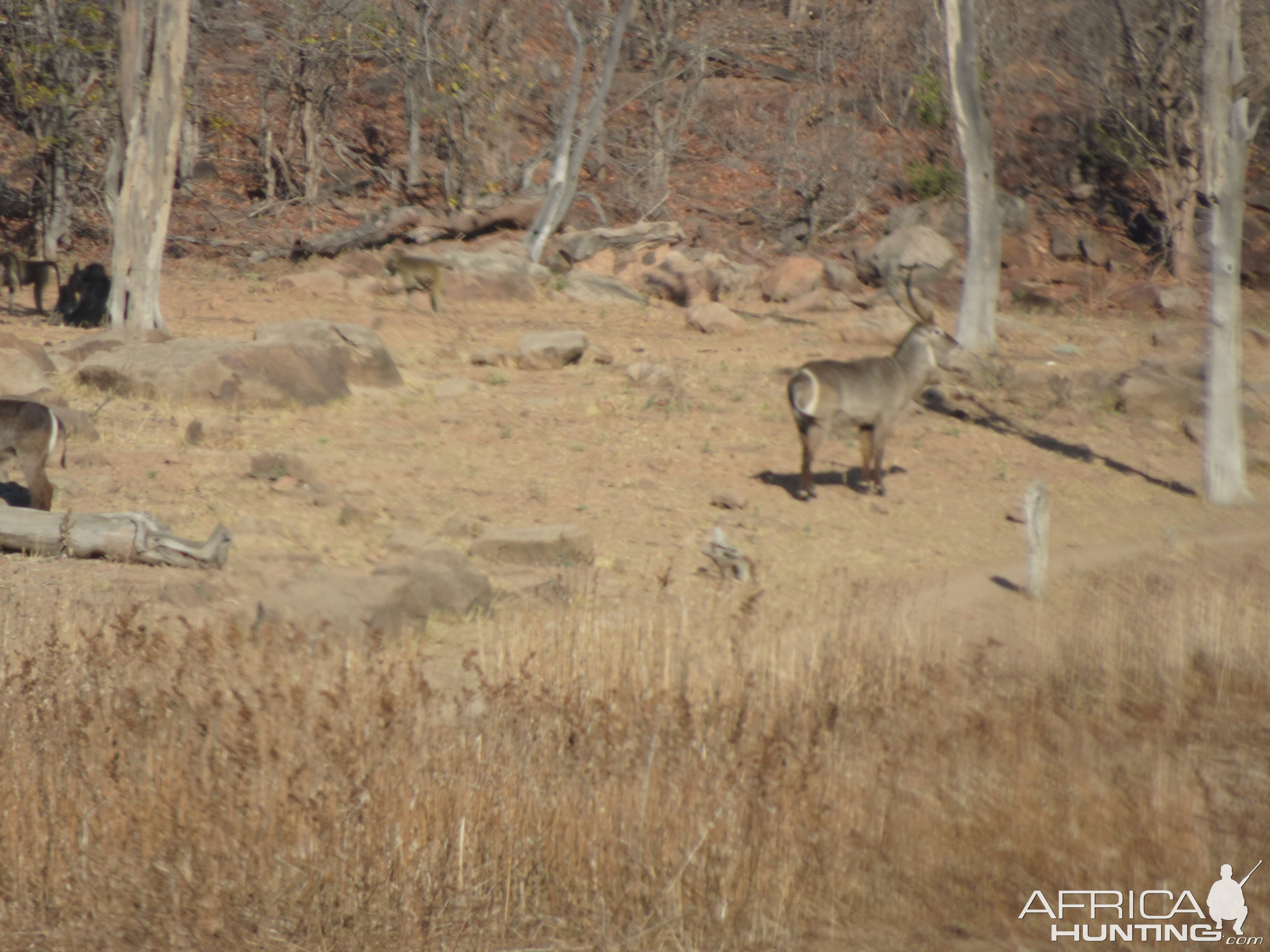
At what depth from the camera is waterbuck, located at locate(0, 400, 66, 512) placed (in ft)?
27.1

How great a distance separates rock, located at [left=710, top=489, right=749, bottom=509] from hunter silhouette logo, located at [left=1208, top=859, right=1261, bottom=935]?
6.49m

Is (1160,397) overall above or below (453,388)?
above

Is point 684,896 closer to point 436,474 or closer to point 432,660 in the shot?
point 432,660

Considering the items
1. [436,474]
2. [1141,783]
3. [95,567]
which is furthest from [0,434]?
[1141,783]

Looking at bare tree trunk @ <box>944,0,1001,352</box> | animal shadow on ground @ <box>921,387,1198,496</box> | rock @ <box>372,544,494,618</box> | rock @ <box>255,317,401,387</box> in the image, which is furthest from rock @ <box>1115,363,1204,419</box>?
rock @ <box>372,544,494,618</box>

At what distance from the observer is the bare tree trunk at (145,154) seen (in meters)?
15.1

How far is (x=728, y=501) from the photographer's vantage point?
1042 centimetres

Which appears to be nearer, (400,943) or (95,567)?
(400,943)

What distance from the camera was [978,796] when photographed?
4789mm

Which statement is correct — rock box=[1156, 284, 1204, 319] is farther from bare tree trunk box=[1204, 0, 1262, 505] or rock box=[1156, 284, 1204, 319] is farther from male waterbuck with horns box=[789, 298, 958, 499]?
male waterbuck with horns box=[789, 298, 958, 499]

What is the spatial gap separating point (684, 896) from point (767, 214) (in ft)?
82.1

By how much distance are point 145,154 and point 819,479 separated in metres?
9.95

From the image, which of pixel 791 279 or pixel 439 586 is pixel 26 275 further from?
pixel 439 586

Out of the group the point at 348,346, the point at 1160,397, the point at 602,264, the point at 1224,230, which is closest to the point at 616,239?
the point at 602,264
